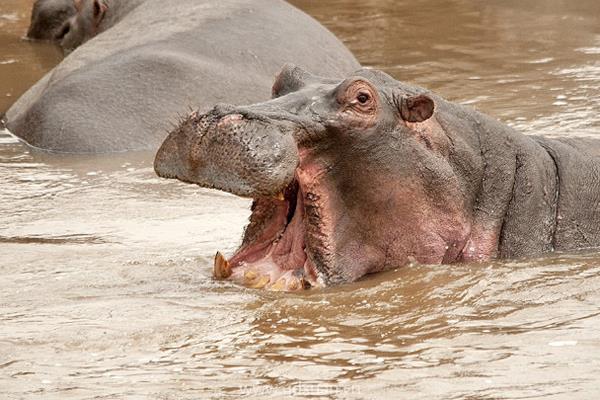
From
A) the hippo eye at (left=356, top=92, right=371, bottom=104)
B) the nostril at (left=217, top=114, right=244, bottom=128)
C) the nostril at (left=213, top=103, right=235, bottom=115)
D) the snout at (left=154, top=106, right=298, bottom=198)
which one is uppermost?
the nostril at (left=213, top=103, right=235, bottom=115)

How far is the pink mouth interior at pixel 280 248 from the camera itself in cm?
595

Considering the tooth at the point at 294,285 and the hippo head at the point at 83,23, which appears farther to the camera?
the hippo head at the point at 83,23

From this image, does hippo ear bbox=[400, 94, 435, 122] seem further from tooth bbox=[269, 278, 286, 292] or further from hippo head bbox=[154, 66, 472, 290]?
tooth bbox=[269, 278, 286, 292]

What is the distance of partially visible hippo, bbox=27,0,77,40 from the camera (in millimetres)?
14375

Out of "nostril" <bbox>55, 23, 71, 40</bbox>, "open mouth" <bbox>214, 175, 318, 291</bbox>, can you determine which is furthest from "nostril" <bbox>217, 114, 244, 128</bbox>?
"nostril" <bbox>55, 23, 71, 40</bbox>

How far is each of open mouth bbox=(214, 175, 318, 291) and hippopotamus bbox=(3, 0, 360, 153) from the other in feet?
11.7

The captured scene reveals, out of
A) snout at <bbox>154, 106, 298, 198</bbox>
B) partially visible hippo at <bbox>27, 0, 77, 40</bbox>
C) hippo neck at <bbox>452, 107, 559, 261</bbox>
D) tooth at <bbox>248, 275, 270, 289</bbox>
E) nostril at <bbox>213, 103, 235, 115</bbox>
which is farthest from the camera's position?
partially visible hippo at <bbox>27, 0, 77, 40</bbox>

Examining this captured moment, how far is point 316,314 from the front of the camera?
561 centimetres

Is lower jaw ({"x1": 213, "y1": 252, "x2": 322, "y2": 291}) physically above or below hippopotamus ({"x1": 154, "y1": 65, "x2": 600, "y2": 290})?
below

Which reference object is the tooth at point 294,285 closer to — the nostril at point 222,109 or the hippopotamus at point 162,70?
the nostril at point 222,109

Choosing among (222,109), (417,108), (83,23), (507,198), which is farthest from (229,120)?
(83,23)

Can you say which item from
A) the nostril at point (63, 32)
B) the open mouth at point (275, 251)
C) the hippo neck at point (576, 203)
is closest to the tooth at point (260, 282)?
the open mouth at point (275, 251)

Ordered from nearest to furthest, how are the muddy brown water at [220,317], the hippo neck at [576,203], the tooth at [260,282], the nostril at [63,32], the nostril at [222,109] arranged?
the muddy brown water at [220,317] < the nostril at [222,109] < the tooth at [260,282] < the hippo neck at [576,203] < the nostril at [63,32]

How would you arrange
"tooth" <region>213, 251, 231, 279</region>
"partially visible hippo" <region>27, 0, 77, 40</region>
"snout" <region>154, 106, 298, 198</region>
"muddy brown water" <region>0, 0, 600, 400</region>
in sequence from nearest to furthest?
"muddy brown water" <region>0, 0, 600, 400</region> → "snout" <region>154, 106, 298, 198</region> → "tooth" <region>213, 251, 231, 279</region> → "partially visible hippo" <region>27, 0, 77, 40</region>
